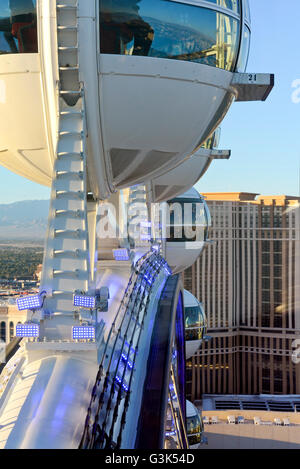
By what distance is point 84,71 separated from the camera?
6312 millimetres

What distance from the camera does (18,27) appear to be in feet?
20.4

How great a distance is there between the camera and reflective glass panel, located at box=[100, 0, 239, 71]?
6262 millimetres

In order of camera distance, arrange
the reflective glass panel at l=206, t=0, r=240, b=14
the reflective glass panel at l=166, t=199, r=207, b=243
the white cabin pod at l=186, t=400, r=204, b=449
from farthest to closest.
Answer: the reflective glass panel at l=166, t=199, r=207, b=243, the white cabin pod at l=186, t=400, r=204, b=449, the reflective glass panel at l=206, t=0, r=240, b=14

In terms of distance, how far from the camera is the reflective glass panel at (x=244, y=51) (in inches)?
295

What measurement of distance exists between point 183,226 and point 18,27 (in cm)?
1689

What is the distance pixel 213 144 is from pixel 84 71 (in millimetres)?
8646

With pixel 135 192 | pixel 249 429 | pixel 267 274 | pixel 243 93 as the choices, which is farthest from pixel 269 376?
pixel 243 93

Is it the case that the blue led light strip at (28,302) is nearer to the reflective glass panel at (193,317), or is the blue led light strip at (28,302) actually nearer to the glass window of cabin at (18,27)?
the glass window of cabin at (18,27)

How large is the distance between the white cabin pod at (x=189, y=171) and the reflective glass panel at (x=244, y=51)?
586cm

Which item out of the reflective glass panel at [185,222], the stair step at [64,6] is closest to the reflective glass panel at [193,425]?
the reflective glass panel at [185,222]

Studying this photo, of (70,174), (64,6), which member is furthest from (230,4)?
(70,174)

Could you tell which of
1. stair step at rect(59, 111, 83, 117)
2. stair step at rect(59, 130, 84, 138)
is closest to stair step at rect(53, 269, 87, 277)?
stair step at rect(59, 130, 84, 138)

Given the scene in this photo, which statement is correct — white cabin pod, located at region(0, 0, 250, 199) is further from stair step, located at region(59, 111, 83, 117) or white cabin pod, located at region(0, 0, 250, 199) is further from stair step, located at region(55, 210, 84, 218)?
stair step, located at region(55, 210, 84, 218)

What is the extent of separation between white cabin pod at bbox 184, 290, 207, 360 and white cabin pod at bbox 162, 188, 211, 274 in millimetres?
1705
